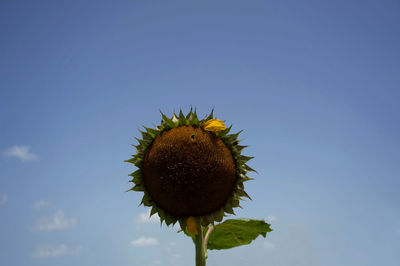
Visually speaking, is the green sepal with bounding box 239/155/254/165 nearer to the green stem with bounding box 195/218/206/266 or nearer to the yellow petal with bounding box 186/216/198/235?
the yellow petal with bounding box 186/216/198/235

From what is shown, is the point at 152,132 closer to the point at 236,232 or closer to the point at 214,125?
the point at 214,125

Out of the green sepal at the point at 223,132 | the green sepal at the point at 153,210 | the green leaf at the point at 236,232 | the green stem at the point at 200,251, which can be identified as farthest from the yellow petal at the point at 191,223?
the green sepal at the point at 223,132

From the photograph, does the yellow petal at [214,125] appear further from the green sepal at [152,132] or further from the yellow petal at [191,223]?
the yellow petal at [191,223]

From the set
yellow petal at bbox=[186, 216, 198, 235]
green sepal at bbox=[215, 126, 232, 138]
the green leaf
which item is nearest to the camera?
yellow petal at bbox=[186, 216, 198, 235]

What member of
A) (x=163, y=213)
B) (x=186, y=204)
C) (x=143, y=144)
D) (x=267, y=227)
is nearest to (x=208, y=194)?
(x=186, y=204)

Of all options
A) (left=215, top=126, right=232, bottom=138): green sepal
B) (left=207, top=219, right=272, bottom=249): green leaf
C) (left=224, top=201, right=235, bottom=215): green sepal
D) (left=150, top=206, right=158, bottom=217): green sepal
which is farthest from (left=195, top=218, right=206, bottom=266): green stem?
(left=215, top=126, right=232, bottom=138): green sepal
